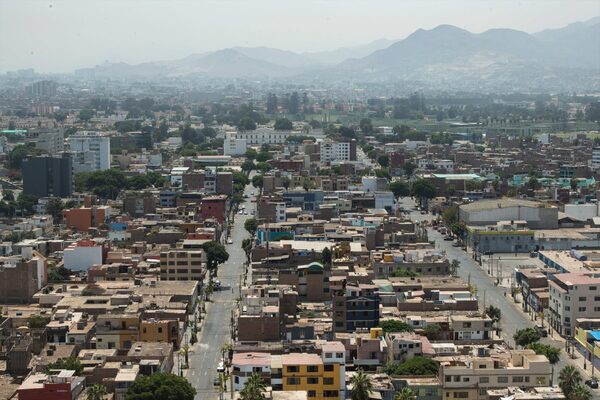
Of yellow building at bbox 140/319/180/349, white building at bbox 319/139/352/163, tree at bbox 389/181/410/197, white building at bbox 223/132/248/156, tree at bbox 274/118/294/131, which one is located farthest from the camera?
tree at bbox 274/118/294/131

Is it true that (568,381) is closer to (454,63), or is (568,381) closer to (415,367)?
(415,367)

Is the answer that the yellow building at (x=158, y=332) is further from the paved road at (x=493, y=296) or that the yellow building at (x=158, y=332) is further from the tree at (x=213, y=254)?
the tree at (x=213, y=254)

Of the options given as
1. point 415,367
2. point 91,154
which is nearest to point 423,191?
point 91,154

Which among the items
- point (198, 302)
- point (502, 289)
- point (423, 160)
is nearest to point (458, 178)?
point (423, 160)

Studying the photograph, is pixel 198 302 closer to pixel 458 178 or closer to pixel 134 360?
pixel 134 360

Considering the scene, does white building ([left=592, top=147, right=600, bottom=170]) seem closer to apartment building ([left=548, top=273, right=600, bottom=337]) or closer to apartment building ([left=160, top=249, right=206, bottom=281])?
apartment building ([left=160, top=249, right=206, bottom=281])

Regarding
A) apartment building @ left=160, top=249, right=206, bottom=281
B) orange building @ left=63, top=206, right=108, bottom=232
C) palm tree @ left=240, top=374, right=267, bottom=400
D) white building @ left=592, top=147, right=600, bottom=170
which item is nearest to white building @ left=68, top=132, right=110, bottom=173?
orange building @ left=63, top=206, right=108, bottom=232
